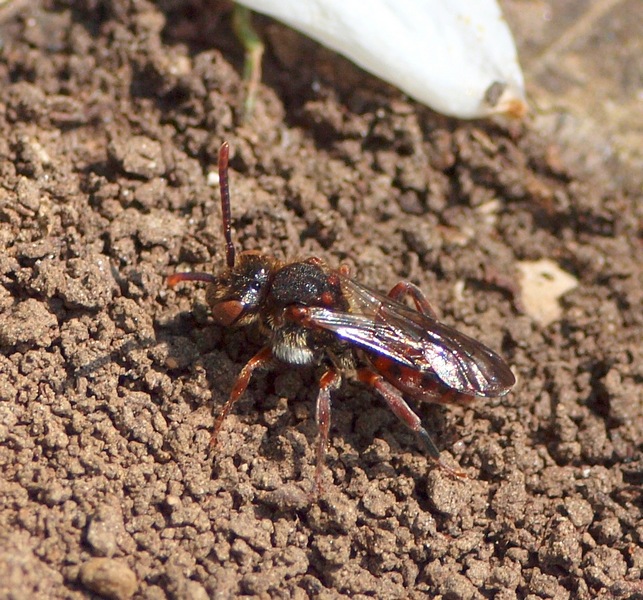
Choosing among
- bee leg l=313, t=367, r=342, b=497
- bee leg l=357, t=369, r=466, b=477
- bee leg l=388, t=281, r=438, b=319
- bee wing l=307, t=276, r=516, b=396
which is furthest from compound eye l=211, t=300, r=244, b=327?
bee leg l=388, t=281, r=438, b=319

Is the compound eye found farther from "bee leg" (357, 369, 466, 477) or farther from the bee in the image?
"bee leg" (357, 369, 466, 477)

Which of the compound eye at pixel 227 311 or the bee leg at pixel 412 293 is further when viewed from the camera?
the bee leg at pixel 412 293

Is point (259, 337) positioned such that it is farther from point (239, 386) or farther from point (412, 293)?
point (412, 293)

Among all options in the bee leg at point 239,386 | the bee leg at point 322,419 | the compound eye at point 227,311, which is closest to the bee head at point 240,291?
the compound eye at point 227,311

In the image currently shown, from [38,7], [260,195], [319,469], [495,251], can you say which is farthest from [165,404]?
[38,7]

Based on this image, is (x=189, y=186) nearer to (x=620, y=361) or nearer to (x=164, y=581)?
(x=164, y=581)

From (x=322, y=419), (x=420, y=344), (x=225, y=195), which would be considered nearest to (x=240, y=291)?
(x=225, y=195)

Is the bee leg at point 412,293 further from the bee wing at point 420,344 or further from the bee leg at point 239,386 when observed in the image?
the bee leg at point 239,386
